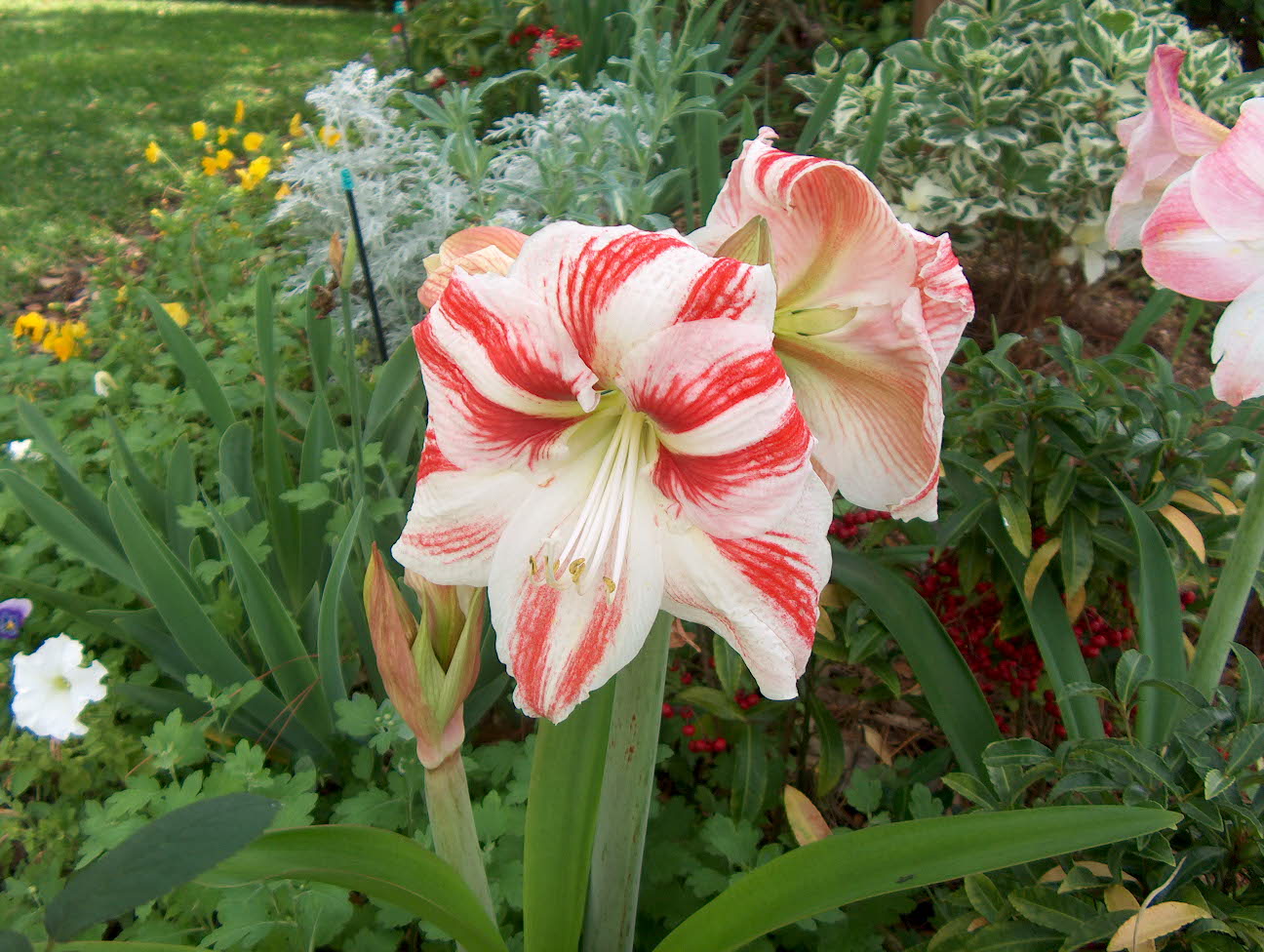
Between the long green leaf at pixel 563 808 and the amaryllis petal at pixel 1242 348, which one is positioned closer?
the amaryllis petal at pixel 1242 348

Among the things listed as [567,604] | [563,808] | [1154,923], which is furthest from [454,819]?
[1154,923]

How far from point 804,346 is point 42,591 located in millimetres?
1446

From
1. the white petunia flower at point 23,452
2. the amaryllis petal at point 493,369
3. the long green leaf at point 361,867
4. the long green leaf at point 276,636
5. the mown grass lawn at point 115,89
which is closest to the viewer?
the amaryllis petal at point 493,369

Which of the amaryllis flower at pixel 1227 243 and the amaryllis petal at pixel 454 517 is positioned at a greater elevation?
the amaryllis flower at pixel 1227 243

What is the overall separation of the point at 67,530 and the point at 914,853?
4.62 ft

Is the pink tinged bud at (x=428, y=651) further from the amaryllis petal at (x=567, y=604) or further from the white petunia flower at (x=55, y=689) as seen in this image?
the white petunia flower at (x=55, y=689)

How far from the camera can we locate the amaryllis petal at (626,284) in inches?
22.3

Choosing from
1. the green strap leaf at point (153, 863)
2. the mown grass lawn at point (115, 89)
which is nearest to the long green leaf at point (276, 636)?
the green strap leaf at point (153, 863)

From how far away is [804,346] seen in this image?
28.6 inches

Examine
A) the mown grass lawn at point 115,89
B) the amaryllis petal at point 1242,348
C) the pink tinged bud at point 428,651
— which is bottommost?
the mown grass lawn at point 115,89

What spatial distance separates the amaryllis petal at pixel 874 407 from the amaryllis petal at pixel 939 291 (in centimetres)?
2

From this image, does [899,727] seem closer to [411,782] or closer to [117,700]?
[411,782]

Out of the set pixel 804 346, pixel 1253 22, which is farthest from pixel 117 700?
pixel 1253 22

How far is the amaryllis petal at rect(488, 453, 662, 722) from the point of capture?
26.0 inches
